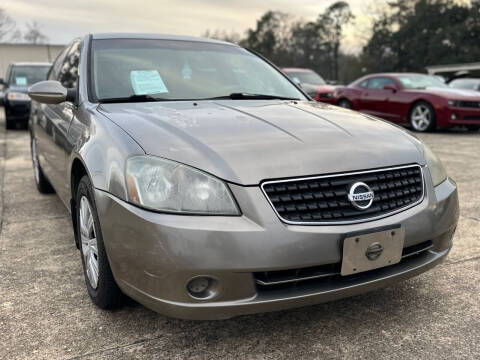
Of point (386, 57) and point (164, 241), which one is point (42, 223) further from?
point (386, 57)

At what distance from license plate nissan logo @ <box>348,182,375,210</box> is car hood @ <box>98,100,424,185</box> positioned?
0.08 meters

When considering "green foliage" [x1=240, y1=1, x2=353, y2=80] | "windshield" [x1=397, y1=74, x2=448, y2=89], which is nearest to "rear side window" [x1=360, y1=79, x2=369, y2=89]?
"windshield" [x1=397, y1=74, x2=448, y2=89]

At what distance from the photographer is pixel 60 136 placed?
3006mm

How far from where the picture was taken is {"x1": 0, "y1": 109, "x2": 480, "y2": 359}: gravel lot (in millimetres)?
1944

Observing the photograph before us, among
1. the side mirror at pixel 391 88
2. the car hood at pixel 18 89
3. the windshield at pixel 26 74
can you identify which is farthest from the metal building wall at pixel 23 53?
the side mirror at pixel 391 88

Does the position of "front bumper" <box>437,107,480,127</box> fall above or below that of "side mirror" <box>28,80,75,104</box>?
below

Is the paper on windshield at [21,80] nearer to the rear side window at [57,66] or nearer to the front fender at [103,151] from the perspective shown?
the rear side window at [57,66]

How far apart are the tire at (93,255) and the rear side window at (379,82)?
9440 mm

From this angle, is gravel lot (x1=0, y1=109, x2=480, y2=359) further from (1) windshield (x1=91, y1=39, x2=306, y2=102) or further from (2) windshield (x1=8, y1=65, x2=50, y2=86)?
(2) windshield (x1=8, y1=65, x2=50, y2=86)

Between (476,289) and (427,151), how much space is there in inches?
32.3

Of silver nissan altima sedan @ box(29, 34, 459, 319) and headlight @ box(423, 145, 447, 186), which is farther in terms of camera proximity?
headlight @ box(423, 145, 447, 186)

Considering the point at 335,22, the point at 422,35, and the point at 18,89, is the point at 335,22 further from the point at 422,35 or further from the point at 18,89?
the point at 18,89

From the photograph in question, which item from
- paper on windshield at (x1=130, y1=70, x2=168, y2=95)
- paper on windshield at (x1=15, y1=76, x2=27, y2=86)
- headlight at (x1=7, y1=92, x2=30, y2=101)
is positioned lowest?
headlight at (x1=7, y1=92, x2=30, y2=101)

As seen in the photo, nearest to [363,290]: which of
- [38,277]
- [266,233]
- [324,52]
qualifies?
[266,233]
